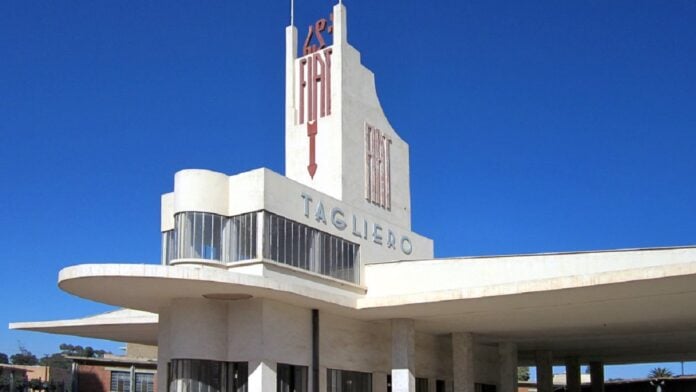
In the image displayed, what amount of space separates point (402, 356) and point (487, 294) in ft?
20.8

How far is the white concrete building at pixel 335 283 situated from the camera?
26688mm

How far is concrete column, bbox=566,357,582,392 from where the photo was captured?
173ft

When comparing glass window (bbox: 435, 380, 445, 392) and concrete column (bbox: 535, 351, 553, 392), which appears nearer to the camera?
glass window (bbox: 435, 380, 445, 392)

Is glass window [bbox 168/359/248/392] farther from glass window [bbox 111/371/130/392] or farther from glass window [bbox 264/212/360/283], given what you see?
glass window [bbox 111/371/130/392]

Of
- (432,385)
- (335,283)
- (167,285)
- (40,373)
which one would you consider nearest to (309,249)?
(335,283)

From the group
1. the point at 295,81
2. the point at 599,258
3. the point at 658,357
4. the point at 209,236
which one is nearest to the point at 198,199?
the point at 209,236

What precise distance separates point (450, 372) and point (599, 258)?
36.9 feet

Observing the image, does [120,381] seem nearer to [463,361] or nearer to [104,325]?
[104,325]

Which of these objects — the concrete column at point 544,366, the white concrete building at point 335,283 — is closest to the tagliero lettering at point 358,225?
the white concrete building at point 335,283

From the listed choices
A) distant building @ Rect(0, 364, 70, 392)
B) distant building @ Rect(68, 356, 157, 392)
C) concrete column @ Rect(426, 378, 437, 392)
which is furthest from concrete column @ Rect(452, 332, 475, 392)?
distant building @ Rect(0, 364, 70, 392)

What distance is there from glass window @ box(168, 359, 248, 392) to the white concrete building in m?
0.04

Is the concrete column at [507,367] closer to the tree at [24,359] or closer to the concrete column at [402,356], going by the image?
the concrete column at [402,356]

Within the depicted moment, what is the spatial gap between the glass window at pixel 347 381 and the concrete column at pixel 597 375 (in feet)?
89.0

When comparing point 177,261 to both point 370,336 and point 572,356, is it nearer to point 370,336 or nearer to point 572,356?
point 370,336
